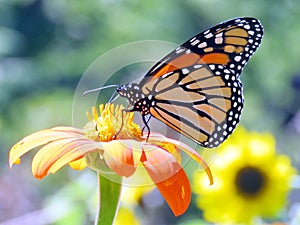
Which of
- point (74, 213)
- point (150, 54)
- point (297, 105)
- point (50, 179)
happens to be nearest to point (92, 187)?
point (74, 213)

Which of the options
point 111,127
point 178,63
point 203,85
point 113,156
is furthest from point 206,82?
point 113,156

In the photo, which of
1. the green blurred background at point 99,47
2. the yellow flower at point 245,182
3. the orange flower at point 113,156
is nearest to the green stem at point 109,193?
the orange flower at point 113,156

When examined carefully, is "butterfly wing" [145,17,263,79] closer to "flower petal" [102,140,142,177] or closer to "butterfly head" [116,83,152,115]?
"butterfly head" [116,83,152,115]

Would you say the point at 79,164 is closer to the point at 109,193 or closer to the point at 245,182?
the point at 109,193

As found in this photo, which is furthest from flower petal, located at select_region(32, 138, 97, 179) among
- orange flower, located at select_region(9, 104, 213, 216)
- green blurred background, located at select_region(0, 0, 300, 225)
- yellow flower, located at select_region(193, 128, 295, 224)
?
green blurred background, located at select_region(0, 0, 300, 225)

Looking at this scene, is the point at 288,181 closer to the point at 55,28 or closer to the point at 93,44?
the point at 93,44

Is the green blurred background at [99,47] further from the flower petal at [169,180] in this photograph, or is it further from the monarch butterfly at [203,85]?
the flower petal at [169,180]
